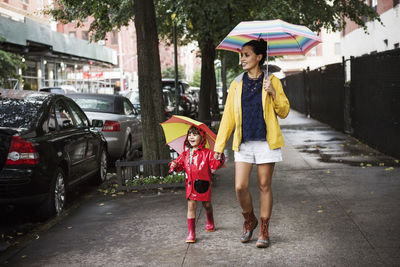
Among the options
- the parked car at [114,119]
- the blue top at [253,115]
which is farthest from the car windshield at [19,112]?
the parked car at [114,119]

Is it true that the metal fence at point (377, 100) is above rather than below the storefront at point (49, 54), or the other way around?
below

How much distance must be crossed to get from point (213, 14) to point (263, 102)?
38.9 feet

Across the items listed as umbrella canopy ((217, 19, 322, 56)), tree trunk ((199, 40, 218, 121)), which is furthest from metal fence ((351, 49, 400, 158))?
tree trunk ((199, 40, 218, 121))

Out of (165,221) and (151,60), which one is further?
(151,60)

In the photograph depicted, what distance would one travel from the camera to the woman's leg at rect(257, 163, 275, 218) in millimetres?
5406

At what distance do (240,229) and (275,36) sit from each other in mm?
2032

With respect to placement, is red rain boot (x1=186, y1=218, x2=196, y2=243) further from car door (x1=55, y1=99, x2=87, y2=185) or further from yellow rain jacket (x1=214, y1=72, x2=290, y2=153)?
car door (x1=55, y1=99, x2=87, y2=185)

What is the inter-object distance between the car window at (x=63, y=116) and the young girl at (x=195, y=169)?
284cm

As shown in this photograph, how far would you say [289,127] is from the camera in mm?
20766

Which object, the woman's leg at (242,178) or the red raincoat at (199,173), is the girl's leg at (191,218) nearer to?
the red raincoat at (199,173)

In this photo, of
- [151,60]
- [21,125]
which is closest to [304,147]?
[151,60]

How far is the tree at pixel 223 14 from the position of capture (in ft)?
53.1

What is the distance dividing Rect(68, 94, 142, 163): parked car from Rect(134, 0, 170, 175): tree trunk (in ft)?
7.85

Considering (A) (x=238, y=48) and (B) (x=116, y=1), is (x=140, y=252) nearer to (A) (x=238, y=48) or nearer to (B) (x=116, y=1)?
(A) (x=238, y=48)
